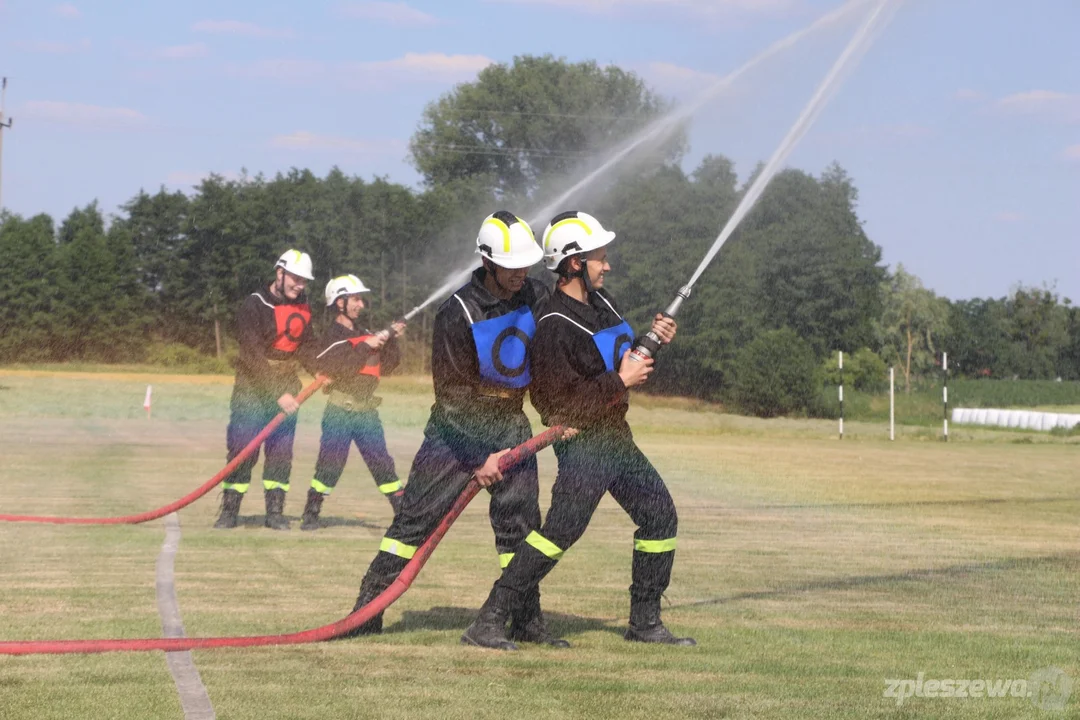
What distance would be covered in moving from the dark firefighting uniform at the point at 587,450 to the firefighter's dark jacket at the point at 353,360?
17.8 ft

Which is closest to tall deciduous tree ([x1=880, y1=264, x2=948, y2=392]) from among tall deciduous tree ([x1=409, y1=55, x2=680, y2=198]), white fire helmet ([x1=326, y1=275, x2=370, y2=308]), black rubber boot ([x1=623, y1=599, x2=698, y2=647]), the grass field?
tall deciduous tree ([x1=409, y1=55, x2=680, y2=198])

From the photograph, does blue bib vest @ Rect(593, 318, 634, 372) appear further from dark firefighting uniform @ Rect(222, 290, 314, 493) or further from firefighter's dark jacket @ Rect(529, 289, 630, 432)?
dark firefighting uniform @ Rect(222, 290, 314, 493)

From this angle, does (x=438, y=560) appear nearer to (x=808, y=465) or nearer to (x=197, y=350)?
(x=808, y=465)

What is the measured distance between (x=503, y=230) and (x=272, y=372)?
20.4 feet

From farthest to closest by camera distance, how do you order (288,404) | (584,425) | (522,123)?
(522,123) < (288,404) < (584,425)

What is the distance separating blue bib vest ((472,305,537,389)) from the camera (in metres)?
7.38

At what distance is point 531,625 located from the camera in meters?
7.60

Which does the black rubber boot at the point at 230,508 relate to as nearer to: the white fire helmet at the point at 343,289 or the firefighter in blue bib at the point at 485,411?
the white fire helmet at the point at 343,289

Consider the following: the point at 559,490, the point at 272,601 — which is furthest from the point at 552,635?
the point at 272,601

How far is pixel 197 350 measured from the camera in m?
58.9

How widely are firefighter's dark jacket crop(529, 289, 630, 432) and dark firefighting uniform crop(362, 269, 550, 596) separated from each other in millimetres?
243

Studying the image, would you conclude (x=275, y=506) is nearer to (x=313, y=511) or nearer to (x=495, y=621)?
(x=313, y=511)

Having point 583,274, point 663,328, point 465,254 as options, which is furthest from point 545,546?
point 465,254

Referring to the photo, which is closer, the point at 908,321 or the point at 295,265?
the point at 295,265
